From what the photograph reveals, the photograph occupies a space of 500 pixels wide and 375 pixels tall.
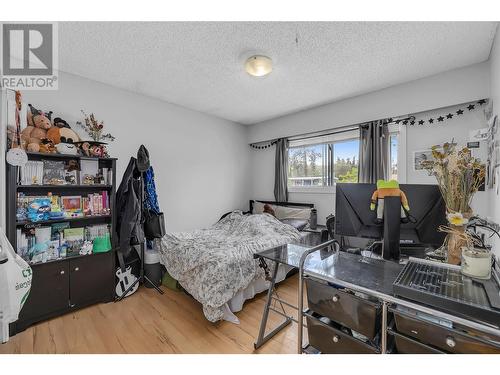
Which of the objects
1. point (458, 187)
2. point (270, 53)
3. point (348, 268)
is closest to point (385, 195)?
point (458, 187)

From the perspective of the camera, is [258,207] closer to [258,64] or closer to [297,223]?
[297,223]

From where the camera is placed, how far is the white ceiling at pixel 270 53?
186cm

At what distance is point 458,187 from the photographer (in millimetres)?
1208

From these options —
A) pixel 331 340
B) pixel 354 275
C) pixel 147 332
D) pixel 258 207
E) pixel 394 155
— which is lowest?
pixel 147 332

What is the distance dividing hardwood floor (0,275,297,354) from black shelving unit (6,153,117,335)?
0.34 ft

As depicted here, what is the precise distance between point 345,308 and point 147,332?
172 cm

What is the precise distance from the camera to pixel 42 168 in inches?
87.5

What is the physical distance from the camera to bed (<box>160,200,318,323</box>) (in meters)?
2.15

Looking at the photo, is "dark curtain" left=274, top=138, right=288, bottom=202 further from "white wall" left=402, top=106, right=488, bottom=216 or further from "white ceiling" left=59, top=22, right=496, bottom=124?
"white wall" left=402, top=106, right=488, bottom=216

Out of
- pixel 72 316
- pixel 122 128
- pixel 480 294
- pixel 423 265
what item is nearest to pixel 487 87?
pixel 423 265

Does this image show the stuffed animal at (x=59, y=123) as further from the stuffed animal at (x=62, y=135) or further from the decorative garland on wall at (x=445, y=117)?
the decorative garland on wall at (x=445, y=117)

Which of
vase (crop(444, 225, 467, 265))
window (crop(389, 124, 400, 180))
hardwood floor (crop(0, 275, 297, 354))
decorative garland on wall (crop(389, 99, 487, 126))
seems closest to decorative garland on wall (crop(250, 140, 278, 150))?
window (crop(389, 124, 400, 180))
